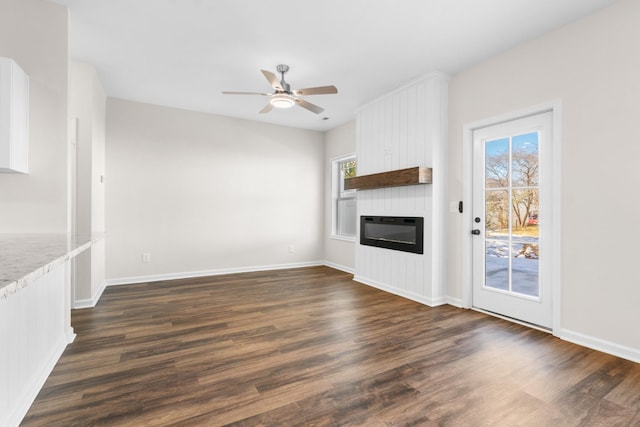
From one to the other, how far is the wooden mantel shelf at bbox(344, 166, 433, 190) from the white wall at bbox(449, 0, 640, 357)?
1.16 meters

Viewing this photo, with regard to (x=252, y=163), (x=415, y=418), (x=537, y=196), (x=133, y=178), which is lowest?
(x=415, y=418)

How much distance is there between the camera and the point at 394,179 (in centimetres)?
392

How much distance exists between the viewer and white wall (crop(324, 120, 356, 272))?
556 centimetres

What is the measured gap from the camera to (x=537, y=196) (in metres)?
2.95

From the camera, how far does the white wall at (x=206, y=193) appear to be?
14.9 feet

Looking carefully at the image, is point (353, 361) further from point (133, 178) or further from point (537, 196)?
point (133, 178)

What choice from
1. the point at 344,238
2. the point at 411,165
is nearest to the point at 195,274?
the point at 344,238

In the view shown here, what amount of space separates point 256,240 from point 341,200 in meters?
1.80

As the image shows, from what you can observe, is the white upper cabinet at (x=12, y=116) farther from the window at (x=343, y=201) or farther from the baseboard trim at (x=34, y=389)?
the window at (x=343, y=201)

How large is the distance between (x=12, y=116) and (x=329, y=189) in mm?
4700

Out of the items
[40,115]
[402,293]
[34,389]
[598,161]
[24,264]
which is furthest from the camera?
[402,293]

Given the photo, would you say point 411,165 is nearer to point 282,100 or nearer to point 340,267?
point 282,100

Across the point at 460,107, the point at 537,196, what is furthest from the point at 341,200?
the point at 537,196

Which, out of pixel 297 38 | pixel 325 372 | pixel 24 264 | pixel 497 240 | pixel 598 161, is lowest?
pixel 325 372
